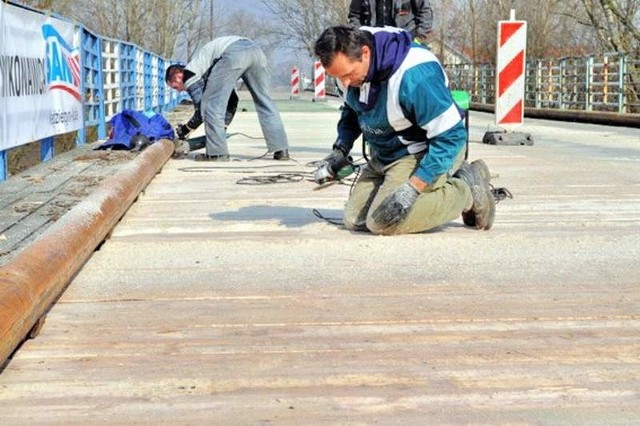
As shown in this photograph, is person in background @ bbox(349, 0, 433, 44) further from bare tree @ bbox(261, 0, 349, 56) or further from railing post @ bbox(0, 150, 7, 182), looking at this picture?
bare tree @ bbox(261, 0, 349, 56)

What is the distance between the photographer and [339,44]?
4367 mm

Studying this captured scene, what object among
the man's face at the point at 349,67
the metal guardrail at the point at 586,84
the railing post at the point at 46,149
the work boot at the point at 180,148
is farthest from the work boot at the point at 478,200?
the metal guardrail at the point at 586,84

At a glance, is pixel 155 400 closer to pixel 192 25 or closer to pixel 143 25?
pixel 143 25

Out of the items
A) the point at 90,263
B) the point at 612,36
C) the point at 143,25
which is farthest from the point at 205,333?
the point at 143,25

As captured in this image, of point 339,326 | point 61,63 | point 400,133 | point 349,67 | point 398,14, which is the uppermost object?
point 398,14

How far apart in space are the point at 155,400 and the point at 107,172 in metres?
6.21

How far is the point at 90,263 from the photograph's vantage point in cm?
444

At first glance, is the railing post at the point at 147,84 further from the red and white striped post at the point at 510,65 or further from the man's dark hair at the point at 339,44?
the man's dark hair at the point at 339,44

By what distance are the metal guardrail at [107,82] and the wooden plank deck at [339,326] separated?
12.2ft

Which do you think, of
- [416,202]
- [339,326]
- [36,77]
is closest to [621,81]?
[36,77]

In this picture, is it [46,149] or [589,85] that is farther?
[589,85]

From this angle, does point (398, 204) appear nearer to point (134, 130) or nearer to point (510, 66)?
point (134, 130)

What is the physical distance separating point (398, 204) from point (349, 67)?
0.68 metres

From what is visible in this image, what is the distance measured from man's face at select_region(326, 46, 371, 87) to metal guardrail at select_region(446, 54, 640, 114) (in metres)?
17.9
